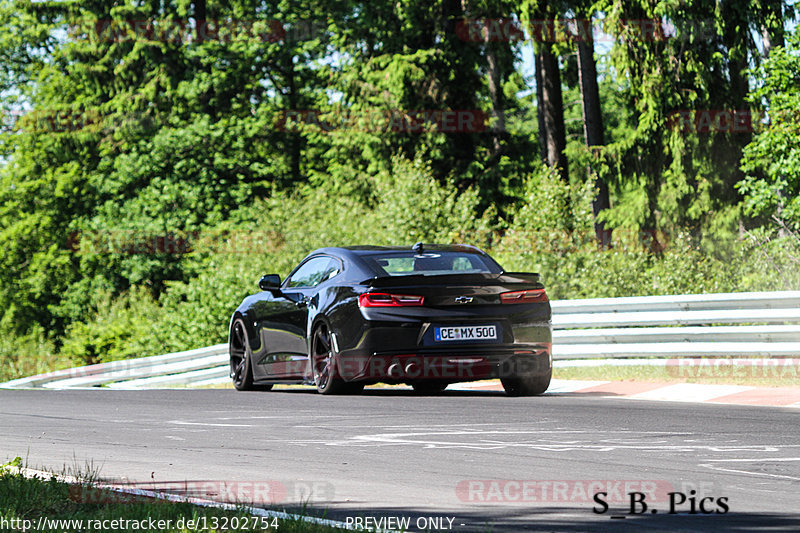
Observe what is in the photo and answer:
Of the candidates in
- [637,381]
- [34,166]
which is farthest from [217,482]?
[34,166]

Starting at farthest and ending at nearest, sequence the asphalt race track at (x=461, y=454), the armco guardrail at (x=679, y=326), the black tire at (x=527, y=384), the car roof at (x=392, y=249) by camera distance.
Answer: the armco guardrail at (x=679, y=326)
the car roof at (x=392, y=249)
the black tire at (x=527, y=384)
the asphalt race track at (x=461, y=454)

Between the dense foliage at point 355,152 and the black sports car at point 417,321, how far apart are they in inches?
290

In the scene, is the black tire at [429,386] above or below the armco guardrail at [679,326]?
below

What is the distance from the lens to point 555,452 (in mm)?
8148

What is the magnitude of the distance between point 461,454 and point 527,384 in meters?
4.82

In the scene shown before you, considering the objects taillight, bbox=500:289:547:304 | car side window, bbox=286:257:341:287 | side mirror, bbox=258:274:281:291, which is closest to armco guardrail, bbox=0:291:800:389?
taillight, bbox=500:289:547:304

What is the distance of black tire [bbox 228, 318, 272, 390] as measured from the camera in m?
14.9

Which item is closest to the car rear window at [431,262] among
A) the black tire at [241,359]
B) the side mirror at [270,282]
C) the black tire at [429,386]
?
the side mirror at [270,282]

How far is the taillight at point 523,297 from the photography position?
12.1 metres

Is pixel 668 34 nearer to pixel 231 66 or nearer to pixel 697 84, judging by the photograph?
pixel 697 84

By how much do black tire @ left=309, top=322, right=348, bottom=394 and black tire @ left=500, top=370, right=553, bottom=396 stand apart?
1.66 meters

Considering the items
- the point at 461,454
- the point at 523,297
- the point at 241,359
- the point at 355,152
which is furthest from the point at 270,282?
the point at 355,152

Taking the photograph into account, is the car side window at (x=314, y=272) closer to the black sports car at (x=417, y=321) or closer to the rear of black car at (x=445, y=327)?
the black sports car at (x=417, y=321)

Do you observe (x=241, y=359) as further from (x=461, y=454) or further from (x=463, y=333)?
(x=461, y=454)
